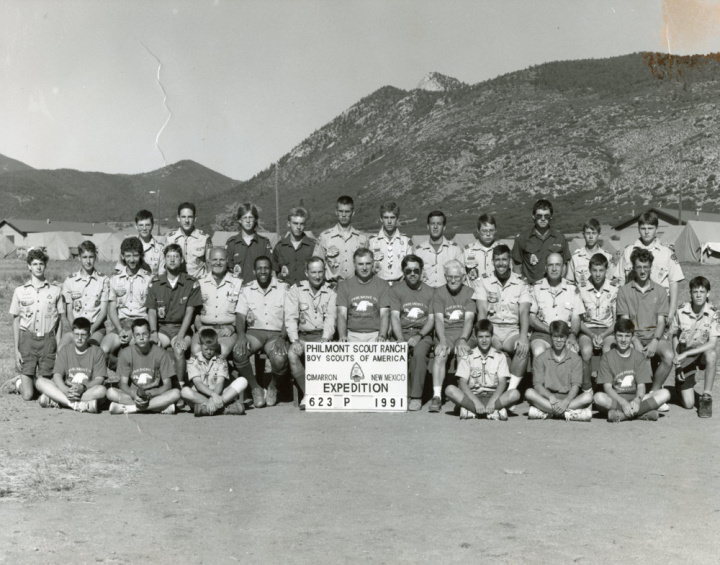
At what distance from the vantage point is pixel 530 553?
4.28 metres

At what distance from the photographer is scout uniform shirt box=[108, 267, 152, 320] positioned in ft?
30.0

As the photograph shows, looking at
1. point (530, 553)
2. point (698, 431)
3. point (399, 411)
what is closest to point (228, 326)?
point (399, 411)

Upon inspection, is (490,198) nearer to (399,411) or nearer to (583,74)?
(583,74)

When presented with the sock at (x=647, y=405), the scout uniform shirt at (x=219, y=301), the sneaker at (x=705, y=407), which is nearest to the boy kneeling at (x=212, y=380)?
the scout uniform shirt at (x=219, y=301)

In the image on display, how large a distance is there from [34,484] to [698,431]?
554 centimetres

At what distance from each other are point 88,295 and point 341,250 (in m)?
2.89

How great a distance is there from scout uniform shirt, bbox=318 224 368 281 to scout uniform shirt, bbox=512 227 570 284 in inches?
72.0

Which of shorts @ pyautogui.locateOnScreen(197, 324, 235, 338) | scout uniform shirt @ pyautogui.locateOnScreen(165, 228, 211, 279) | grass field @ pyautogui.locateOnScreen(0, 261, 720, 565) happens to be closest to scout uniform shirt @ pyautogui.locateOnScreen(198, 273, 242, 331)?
shorts @ pyautogui.locateOnScreen(197, 324, 235, 338)

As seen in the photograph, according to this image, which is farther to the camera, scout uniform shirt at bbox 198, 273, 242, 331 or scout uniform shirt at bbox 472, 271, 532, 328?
scout uniform shirt at bbox 198, 273, 242, 331

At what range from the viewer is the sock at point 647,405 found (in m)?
7.84

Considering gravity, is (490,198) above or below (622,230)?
above

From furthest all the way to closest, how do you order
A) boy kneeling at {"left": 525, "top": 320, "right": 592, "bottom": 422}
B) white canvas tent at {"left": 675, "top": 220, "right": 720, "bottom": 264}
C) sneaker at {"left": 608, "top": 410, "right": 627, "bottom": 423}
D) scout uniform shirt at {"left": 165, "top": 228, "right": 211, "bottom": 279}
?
white canvas tent at {"left": 675, "top": 220, "right": 720, "bottom": 264}
scout uniform shirt at {"left": 165, "top": 228, "right": 211, "bottom": 279}
boy kneeling at {"left": 525, "top": 320, "right": 592, "bottom": 422}
sneaker at {"left": 608, "top": 410, "right": 627, "bottom": 423}

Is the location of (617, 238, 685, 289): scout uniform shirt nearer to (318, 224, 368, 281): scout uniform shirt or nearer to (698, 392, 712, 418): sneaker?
(698, 392, 712, 418): sneaker

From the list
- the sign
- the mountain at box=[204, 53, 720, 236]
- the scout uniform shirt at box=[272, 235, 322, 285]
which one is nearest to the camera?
the sign
